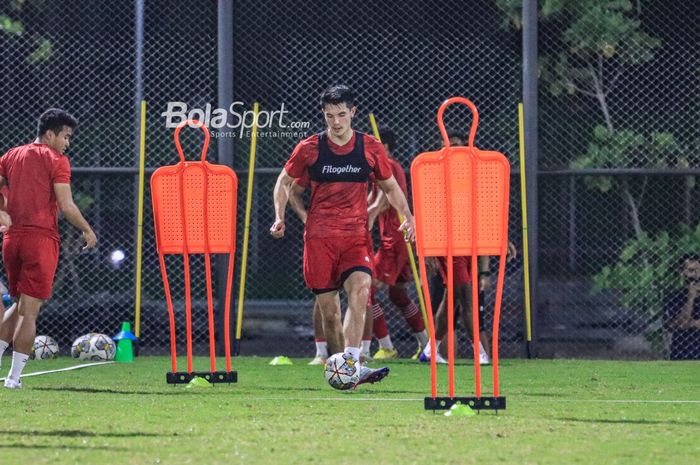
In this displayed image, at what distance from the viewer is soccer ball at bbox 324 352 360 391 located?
355 inches

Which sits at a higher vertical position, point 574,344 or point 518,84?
point 518,84

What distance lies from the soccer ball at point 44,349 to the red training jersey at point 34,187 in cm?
358

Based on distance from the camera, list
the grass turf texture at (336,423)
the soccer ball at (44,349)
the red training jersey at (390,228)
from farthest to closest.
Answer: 1. the soccer ball at (44,349)
2. the red training jersey at (390,228)
3. the grass turf texture at (336,423)

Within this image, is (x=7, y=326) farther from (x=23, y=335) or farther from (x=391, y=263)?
(x=391, y=263)

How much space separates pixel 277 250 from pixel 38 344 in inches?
93.9

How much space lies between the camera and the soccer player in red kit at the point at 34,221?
372 inches

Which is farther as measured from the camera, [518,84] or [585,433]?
[518,84]

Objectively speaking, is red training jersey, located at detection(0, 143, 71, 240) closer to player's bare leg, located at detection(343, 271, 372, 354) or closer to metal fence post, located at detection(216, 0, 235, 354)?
player's bare leg, located at detection(343, 271, 372, 354)

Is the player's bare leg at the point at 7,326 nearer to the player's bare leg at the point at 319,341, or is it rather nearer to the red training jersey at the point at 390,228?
the player's bare leg at the point at 319,341

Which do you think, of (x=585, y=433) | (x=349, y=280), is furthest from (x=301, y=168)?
(x=585, y=433)

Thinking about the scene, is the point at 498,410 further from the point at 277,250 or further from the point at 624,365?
the point at 277,250

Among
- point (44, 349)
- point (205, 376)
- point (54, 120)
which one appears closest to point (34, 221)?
point (54, 120)

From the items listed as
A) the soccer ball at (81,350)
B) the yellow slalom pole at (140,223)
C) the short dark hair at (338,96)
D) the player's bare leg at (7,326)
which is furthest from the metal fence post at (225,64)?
the short dark hair at (338,96)

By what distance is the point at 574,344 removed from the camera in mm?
13570
